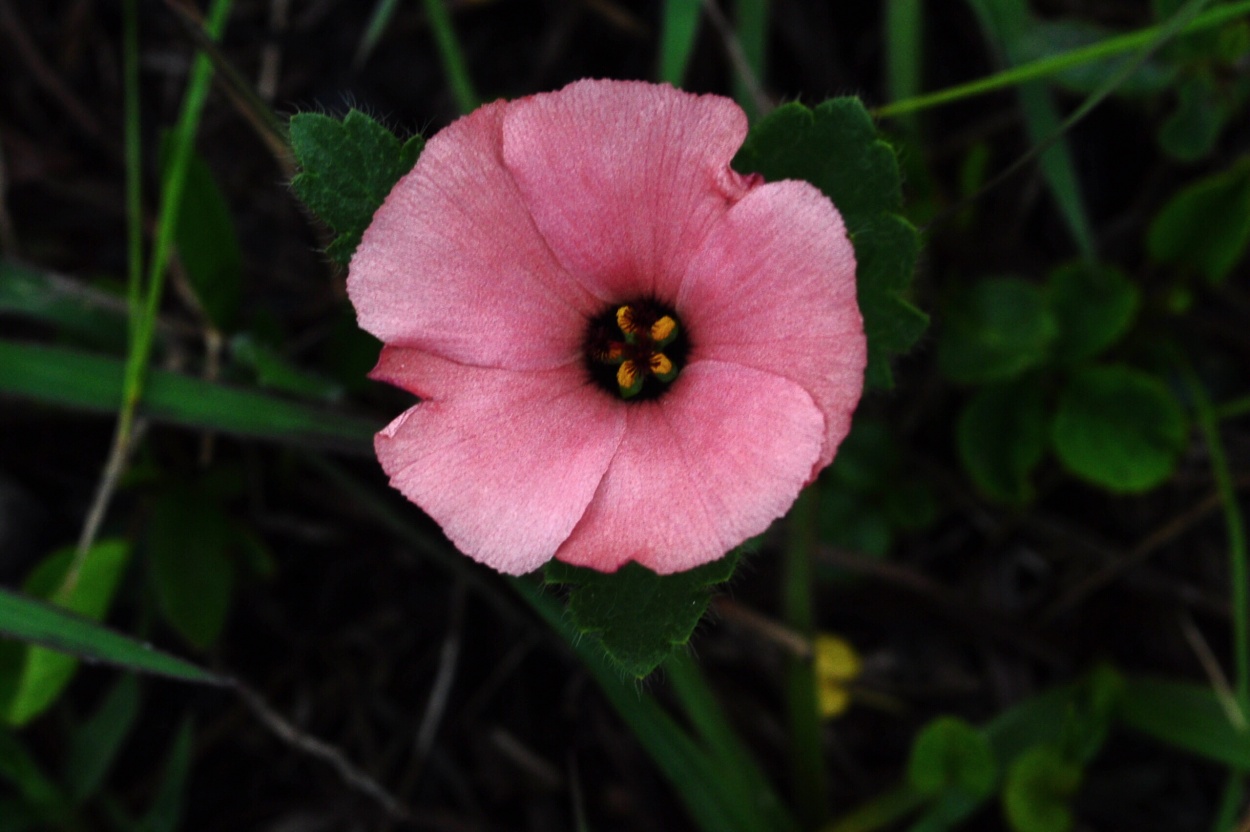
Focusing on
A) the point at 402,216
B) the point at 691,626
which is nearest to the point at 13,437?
the point at 402,216

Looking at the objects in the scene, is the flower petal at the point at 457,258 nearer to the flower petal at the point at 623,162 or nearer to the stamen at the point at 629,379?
the flower petal at the point at 623,162

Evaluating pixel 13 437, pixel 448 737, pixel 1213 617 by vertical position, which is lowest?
pixel 448 737

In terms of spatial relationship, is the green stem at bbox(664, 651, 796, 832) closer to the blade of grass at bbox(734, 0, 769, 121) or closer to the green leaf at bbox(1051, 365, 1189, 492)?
the green leaf at bbox(1051, 365, 1189, 492)

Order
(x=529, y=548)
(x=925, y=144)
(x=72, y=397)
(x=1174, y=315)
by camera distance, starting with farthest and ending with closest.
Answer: (x=925, y=144)
(x=1174, y=315)
(x=72, y=397)
(x=529, y=548)

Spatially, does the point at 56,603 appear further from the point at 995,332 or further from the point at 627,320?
the point at 995,332

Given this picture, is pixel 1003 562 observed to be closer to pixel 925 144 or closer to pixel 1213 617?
pixel 1213 617

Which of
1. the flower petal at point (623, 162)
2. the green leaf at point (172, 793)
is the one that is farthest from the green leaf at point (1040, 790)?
the green leaf at point (172, 793)
